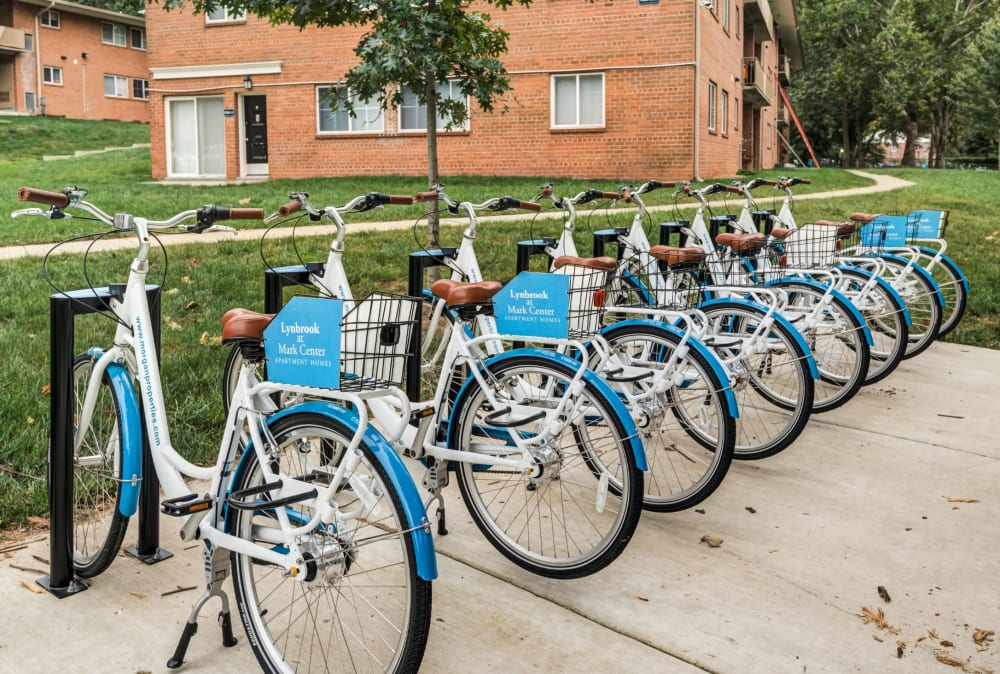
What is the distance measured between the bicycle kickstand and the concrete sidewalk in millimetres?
53

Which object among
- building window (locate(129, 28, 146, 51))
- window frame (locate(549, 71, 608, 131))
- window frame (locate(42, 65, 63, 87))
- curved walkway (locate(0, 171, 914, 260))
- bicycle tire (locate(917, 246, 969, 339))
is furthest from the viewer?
building window (locate(129, 28, 146, 51))

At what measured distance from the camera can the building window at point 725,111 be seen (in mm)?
Answer: 24844

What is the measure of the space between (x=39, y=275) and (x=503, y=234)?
4.66 metres

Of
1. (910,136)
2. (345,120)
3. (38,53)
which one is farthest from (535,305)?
(910,136)

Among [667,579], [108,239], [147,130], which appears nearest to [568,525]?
[667,579]

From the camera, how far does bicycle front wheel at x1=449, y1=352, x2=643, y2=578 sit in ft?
11.3

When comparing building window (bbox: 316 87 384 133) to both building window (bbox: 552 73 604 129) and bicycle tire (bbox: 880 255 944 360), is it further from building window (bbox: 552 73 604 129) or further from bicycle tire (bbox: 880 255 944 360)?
bicycle tire (bbox: 880 255 944 360)

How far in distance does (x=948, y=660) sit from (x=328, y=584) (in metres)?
1.89

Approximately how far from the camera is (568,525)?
3990 mm

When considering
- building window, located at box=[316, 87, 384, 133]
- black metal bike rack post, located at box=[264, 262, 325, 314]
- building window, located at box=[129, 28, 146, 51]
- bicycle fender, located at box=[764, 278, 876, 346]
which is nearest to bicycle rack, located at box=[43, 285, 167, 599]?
black metal bike rack post, located at box=[264, 262, 325, 314]

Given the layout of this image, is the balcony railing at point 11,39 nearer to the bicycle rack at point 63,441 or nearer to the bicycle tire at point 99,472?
the bicycle tire at point 99,472

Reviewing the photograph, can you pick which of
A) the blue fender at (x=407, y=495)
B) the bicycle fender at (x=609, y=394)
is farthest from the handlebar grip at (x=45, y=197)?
the bicycle fender at (x=609, y=394)

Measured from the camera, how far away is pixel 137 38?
159ft

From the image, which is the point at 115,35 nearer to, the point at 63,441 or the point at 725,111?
the point at 725,111
